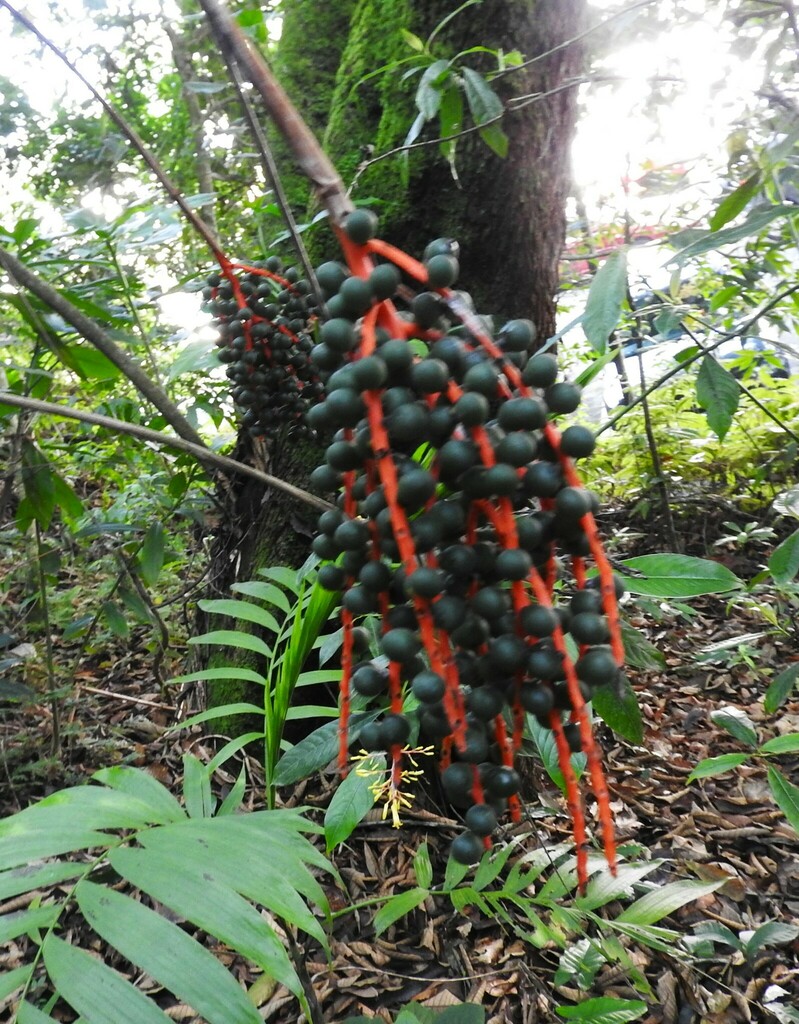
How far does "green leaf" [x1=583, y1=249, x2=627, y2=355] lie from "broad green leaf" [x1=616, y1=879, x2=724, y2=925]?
3.18 feet

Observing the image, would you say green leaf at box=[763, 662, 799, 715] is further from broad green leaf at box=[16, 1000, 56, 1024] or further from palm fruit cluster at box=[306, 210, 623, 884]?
broad green leaf at box=[16, 1000, 56, 1024]

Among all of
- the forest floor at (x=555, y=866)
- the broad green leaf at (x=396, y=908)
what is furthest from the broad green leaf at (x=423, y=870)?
the forest floor at (x=555, y=866)

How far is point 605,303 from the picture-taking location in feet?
3.65

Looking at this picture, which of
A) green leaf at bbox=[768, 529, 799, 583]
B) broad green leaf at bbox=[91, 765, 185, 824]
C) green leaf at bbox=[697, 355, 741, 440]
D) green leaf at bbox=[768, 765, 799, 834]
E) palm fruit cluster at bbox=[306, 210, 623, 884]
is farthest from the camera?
green leaf at bbox=[697, 355, 741, 440]

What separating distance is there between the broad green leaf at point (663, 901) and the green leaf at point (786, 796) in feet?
0.72

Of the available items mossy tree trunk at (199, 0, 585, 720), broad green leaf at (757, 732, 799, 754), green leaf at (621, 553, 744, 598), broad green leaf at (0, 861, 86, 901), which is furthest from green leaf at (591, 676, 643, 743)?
mossy tree trunk at (199, 0, 585, 720)

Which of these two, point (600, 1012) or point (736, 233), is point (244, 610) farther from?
point (736, 233)

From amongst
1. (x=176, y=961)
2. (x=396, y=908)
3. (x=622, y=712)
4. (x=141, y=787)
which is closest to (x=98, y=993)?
(x=176, y=961)

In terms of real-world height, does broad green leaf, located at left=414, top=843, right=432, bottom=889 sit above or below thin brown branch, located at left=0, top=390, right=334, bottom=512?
below

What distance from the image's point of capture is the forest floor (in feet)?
4.33

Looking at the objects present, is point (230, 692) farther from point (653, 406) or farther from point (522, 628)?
point (653, 406)

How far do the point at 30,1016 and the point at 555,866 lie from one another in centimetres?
100

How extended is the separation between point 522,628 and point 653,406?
348 cm

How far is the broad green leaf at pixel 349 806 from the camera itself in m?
1.12
